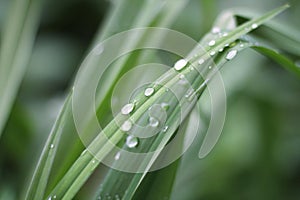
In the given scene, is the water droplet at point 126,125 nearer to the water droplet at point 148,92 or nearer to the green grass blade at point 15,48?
the water droplet at point 148,92

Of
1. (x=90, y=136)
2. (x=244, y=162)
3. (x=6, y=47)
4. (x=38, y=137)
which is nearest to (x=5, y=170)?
(x=38, y=137)

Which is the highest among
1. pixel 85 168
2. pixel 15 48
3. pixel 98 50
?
pixel 15 48

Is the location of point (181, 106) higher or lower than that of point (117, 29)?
lower

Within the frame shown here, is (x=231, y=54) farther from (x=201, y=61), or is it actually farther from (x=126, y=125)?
(x=126, y=125)

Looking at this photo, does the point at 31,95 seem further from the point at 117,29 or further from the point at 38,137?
the point at 117,29

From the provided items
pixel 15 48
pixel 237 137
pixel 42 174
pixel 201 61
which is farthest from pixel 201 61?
pixel 237 137

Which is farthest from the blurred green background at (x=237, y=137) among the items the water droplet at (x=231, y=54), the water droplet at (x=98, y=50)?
the water droplet at (x=231, y=54)
